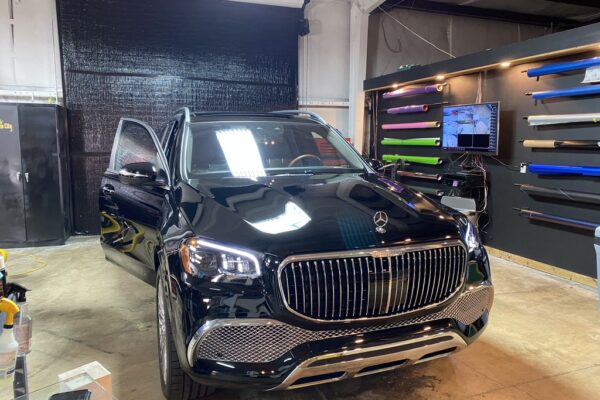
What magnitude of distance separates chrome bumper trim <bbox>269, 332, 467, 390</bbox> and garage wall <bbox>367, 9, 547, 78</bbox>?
6.70 metres

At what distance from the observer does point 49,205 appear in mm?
5582

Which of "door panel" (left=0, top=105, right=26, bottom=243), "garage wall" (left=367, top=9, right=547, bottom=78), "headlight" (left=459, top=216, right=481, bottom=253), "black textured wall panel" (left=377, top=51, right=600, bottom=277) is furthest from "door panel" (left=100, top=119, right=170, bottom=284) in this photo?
"garage wall" (left=367, top=9, right=547, bottom=78)

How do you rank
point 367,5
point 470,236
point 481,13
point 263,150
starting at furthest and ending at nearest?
point 481,13
point 367,5
point 263,150
point 470,236

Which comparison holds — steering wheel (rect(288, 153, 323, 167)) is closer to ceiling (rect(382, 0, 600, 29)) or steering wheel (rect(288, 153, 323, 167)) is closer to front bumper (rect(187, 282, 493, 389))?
front bumper (rect(187, 282, 493, 389))

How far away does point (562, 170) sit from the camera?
4227 millimetres

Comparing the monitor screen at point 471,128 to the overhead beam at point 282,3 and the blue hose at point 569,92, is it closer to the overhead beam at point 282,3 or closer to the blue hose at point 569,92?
the blue hose at point 569,92

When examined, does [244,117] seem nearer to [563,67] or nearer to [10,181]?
[563,67]

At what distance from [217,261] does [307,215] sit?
1.46ft

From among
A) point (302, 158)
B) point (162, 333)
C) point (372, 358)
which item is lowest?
point (162, 333)

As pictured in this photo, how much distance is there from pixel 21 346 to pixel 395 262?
140cm

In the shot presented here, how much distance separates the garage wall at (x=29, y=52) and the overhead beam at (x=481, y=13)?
5.51 metres

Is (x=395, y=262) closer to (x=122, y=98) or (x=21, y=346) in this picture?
(x=21, y=346)

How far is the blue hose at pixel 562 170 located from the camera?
13.0 feet

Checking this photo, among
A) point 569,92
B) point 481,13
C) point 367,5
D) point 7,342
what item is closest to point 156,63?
point 367,5
